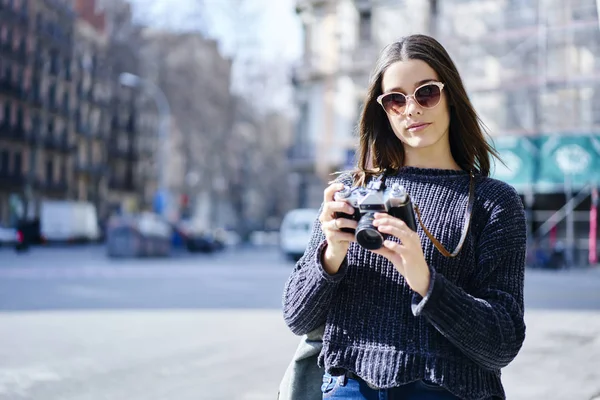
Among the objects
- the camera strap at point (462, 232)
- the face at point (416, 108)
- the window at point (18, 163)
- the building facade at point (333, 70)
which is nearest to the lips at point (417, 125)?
the face at point (416, 108)

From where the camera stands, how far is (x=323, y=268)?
2055 mm

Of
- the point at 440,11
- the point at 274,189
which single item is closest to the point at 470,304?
the point at 440,11

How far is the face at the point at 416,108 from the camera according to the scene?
7.09 ft

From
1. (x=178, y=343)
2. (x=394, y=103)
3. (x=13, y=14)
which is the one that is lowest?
(x=178, y=343)

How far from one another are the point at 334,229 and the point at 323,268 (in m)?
0.15

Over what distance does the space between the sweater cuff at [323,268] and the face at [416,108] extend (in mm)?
372

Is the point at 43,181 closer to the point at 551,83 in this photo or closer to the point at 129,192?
the point at 129,192

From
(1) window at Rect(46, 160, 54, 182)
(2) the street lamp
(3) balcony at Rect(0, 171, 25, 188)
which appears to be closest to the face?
(2) the street lamp

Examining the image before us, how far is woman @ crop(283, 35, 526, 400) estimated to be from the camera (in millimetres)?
1912

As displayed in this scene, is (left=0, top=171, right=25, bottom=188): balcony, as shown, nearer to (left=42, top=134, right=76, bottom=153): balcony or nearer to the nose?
(left=42, top=134, right=76, bottom=153): balcony

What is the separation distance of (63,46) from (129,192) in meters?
18.6

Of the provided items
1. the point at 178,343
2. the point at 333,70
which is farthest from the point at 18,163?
the point at 178,343

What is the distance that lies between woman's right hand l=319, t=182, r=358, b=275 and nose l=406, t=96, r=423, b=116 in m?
0.32

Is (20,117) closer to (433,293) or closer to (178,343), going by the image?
(178,343)
